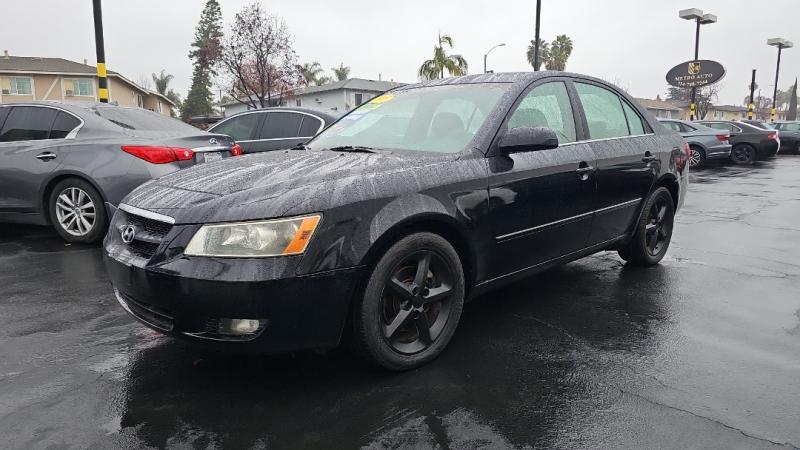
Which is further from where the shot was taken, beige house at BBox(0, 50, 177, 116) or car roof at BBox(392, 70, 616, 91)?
beige house at BBox(0, 50, 177, 116)

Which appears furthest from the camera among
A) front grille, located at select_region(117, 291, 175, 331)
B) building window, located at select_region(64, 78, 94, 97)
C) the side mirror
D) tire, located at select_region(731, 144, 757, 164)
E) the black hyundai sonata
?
building window, located at select_region(64, 78, 94, 97)

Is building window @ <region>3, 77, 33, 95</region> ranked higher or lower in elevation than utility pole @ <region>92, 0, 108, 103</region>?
higher

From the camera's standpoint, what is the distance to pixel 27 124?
6105mm

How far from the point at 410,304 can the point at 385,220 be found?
495 mm

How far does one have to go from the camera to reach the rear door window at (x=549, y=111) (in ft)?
11.9

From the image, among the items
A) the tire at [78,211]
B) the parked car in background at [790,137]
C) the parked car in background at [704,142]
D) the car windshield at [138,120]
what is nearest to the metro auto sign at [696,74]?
the parked car in background at [790,137]

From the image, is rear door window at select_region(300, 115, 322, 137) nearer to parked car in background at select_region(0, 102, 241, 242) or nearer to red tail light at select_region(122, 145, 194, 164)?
parked car in background at select_region(0, 102, 241, 242)

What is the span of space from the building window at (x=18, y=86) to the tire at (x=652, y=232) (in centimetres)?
5252

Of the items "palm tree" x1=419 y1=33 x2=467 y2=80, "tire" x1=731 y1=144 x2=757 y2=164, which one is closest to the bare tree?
"palm tree" x1=419 y1=33 x2=467 y2=80

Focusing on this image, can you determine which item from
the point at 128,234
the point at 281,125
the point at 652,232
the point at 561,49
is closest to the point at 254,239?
the point at 128,234

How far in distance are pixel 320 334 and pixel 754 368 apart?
2.30 meters

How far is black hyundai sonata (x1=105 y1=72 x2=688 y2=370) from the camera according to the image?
251cm

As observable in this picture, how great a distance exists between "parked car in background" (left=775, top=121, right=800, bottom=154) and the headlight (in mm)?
26846

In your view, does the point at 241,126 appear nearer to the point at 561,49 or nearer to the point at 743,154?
the point at 743,154
